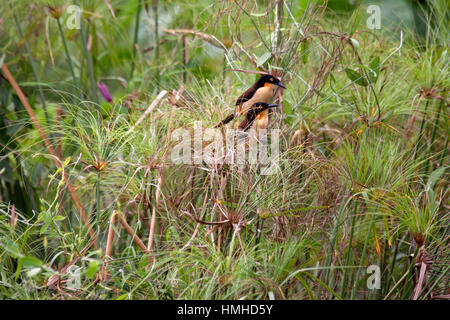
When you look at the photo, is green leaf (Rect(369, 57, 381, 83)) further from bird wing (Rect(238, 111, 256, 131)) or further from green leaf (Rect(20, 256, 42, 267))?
green leaf (Rect(20, 256, 42, 267))

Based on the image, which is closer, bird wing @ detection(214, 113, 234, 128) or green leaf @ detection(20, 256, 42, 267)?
green leaf @ detection(20, 256, 42, 267)

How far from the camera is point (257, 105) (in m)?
0.93

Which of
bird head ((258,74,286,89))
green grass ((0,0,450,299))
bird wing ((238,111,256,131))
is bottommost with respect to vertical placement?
green grass ((0,0,450,299))

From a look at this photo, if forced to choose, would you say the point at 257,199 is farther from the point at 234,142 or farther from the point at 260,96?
the point at 260,96

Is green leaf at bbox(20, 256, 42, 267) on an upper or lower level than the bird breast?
lower

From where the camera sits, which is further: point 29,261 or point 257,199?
point 257,199

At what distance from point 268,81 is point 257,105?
3.0 inches

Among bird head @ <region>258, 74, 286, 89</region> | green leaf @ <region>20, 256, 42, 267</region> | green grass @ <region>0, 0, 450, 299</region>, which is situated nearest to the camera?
green leaf @ <region>20, 256, 42, 267</region>

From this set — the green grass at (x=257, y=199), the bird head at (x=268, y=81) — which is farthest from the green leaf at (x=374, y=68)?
the bird head at (x=268, y=81)

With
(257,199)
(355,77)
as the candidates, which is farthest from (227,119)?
(355,77)

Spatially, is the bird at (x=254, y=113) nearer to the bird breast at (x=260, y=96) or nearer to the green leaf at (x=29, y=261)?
the bird breast at (x=260, y=96)

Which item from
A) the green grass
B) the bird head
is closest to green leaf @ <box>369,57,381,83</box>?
the green grass

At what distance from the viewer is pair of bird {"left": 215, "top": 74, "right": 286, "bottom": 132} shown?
937mm
